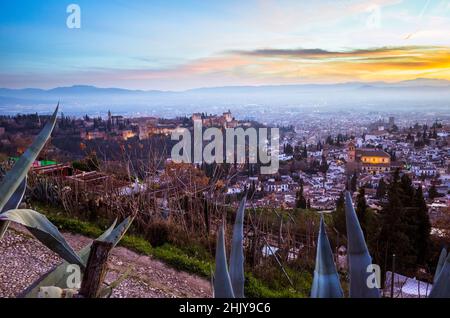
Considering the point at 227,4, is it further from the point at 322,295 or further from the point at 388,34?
the point at 322,295

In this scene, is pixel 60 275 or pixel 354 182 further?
pixel 354 182

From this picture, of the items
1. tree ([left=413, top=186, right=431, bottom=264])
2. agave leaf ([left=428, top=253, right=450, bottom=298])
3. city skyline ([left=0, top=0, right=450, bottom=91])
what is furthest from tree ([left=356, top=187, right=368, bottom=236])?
agave leaf ([left=428, top=253, right=450, bottom=298])

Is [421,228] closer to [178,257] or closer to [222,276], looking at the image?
[178,257]

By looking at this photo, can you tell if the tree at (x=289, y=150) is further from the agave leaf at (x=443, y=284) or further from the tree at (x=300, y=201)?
the agave leaf at (x=443, y=284)

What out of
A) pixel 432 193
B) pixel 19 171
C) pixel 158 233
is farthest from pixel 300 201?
pixel 19 171

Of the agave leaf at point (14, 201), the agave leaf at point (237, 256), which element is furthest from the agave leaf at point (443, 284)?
the agave leaf at point (14, 201)

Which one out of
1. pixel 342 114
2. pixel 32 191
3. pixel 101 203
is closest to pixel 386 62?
pixel 342 114
